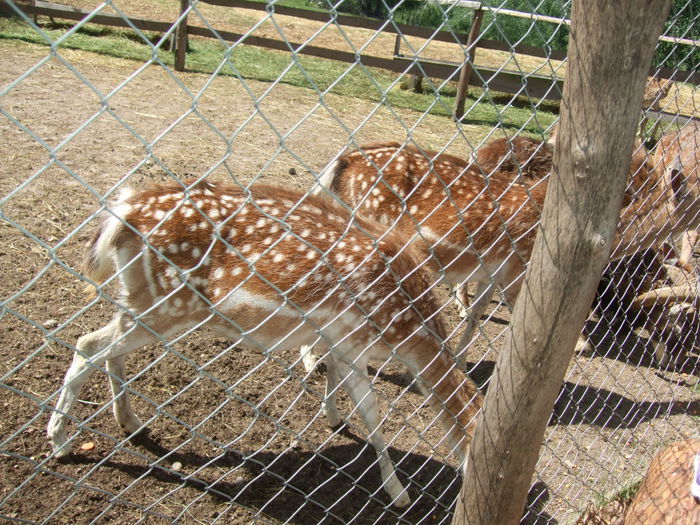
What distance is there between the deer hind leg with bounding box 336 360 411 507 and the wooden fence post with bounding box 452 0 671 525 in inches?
47.9

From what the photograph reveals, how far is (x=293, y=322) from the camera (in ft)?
10.6

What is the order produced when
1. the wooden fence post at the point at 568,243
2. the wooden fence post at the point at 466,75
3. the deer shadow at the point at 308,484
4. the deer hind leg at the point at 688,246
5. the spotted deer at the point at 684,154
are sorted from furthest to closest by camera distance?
the wooden fence post at the point at 466,75 < the deer hind leg at the point at 688,246 < the spotted deer at the point at 684,154 < the deer shadow at the point at 308,484 < the wooden fence post at the point at 568,243

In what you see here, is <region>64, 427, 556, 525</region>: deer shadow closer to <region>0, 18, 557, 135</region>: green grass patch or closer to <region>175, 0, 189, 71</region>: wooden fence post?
<region>0, 18, 557, 135</region>: green grass patch

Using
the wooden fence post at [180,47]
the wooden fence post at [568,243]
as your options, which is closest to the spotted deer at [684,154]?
the wooden fence post at [568,243]

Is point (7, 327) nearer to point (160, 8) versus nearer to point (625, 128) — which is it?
point (625, 128)

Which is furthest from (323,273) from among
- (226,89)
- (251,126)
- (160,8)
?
(160,8)

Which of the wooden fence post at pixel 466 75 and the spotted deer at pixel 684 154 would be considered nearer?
the spotted deer at pixel 684 154

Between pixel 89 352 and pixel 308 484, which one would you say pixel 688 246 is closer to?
pixel 308 484

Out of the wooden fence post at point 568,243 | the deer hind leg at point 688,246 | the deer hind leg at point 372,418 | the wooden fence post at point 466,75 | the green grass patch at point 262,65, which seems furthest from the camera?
the green grass patch at point 262,65

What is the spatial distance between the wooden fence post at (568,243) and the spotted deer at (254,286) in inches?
40.8

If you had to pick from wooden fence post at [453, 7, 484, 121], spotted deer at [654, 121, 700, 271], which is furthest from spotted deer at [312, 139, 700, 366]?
wooden fence post at [453, 7, 484, 121]

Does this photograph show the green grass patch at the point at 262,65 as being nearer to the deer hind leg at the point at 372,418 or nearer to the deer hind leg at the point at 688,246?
the deer hind leg at the point at 688,246

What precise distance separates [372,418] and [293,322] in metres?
0.65

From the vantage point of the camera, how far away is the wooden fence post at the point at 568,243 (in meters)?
1.48
